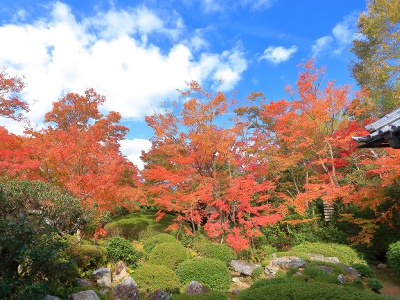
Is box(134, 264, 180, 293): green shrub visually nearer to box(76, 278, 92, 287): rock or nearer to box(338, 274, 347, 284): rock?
box(76, 278, 92, 287): rock

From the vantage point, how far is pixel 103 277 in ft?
31.2

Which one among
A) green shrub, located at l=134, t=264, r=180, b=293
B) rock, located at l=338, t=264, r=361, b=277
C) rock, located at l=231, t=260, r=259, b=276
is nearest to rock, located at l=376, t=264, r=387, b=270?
rock, located at l=338, t=264, r=361, b=277

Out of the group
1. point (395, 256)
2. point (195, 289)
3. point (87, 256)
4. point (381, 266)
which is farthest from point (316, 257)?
point (87, 256)

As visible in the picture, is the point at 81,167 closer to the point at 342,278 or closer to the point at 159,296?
the point at 159,296

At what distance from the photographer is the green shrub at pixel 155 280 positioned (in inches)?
352

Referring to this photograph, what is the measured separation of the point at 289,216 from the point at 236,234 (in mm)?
4932

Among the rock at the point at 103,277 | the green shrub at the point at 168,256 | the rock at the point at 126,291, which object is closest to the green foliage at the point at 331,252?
the green shrub at the point at 168,256

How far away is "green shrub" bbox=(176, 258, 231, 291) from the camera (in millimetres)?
10453

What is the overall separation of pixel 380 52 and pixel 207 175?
43.2 feet

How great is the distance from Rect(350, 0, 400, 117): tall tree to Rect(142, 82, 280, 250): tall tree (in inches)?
350

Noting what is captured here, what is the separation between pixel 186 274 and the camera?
35.2ft

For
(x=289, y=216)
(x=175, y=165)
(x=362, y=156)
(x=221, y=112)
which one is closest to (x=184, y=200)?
(x=175, y=165)

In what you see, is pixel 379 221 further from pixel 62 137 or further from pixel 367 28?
pixel 62 137

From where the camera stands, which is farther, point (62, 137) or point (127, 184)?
point (127, 184)
